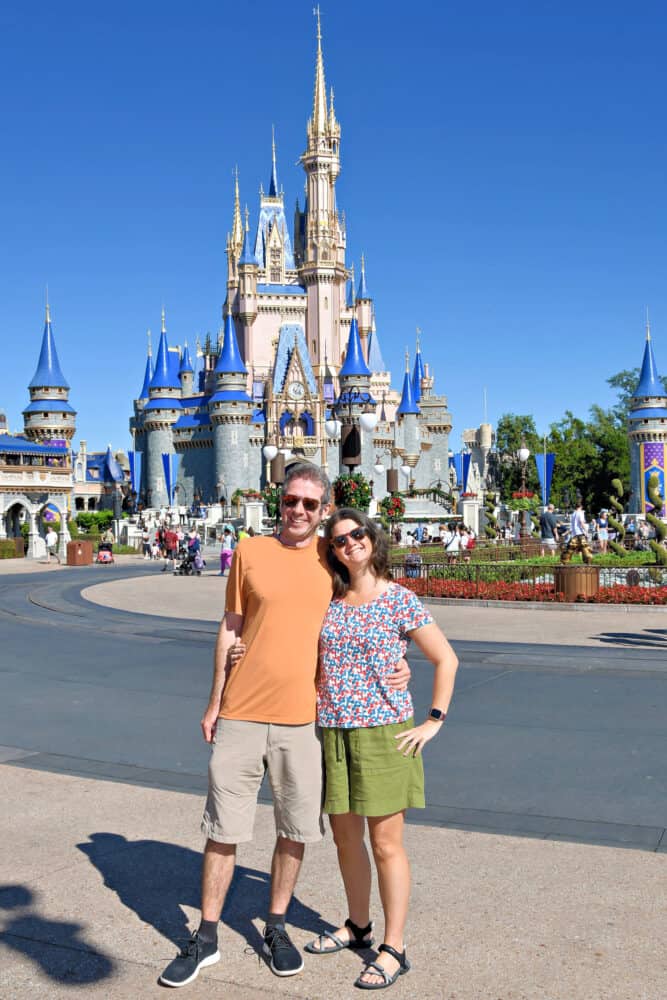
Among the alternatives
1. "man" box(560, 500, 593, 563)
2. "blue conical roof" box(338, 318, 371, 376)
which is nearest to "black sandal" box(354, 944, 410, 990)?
"man" box(560, 500, 593, 563)

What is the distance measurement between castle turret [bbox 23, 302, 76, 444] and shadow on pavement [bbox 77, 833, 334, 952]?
260 feet

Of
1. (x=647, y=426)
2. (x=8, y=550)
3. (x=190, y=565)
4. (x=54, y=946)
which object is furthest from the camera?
(x=647, y=426)

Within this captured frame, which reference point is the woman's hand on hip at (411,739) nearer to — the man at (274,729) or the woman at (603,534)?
the man at (274,729)

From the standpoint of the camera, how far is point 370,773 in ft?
12.3

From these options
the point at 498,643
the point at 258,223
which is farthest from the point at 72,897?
the point at 258,223

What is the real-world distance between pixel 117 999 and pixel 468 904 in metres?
1.51

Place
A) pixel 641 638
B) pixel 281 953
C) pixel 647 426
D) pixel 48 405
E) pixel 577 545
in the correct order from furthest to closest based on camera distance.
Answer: pixel 48 405, pixel 647 426, pixel 577 545, pixel 641 638, pixel 281 953

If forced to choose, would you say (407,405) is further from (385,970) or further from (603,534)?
(385,970)

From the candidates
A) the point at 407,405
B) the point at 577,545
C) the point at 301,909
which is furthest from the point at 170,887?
the point at 407,405

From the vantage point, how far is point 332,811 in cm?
381

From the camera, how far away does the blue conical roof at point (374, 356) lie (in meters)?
104

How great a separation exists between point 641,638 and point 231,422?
71.6 m

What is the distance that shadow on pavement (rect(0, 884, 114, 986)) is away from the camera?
11.9 feet

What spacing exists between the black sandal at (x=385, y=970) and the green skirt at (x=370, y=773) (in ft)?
1.57
